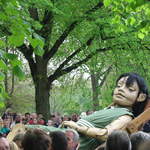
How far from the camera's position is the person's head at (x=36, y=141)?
15.7ft

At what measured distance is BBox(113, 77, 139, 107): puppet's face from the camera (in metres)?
6.32

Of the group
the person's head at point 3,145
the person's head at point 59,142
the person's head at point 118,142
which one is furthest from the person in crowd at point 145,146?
the person's head at point 3,145

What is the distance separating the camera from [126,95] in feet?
20.7

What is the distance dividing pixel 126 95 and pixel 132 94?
0.09 metres

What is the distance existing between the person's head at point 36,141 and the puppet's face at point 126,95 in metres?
1.69

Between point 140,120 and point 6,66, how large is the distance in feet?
5.80

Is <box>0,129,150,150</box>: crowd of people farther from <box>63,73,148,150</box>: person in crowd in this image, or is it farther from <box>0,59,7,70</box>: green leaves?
<box>0,59,7,70</box>: green leaves

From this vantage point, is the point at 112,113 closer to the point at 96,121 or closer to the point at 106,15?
the point at 96,121

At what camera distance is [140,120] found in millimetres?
5719

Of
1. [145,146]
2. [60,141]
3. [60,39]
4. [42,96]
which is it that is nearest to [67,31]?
[60,39]

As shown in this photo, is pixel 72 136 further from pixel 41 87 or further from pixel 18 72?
pixel 41 87

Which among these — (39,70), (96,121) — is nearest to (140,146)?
(96,121)

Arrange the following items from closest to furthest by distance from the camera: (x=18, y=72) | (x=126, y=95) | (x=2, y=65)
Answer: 1. (x=18, y=72)
2. (x=2, y=65)
3. (x=126, y=95)

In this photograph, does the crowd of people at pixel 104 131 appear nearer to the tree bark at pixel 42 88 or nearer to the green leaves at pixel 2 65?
A: the green leaves at pixel 2 65
